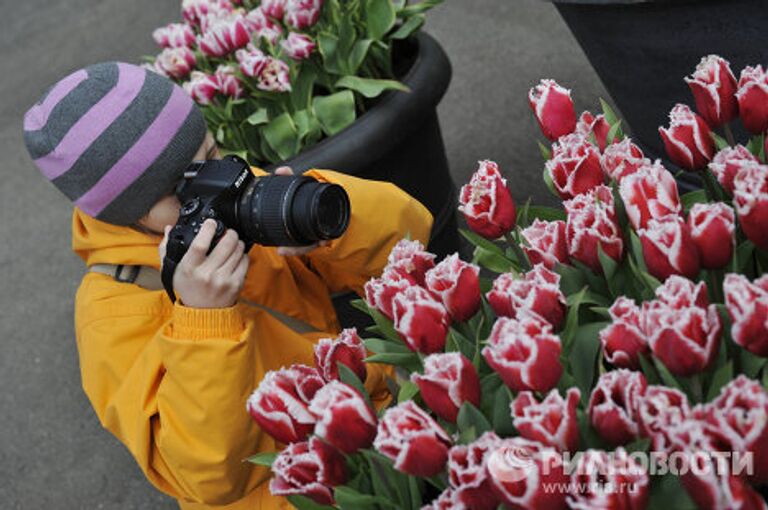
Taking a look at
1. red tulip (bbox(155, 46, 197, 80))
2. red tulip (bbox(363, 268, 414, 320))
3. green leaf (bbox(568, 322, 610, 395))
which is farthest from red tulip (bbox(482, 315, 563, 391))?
red tulip (bbox(155, 46, 197, 80))

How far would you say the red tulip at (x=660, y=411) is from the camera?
0.87 meters

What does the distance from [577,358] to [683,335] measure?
18cm

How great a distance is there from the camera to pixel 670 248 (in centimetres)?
101

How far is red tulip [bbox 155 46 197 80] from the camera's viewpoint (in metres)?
2.55

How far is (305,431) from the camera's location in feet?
3.65

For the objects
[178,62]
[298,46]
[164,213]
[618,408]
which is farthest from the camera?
[178,62]

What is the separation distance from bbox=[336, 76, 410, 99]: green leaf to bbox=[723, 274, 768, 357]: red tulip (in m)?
1.52

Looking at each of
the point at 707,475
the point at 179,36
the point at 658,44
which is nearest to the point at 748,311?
the point at 707,475

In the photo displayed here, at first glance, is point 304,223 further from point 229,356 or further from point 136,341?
point 136,341

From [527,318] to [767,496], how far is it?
27cm

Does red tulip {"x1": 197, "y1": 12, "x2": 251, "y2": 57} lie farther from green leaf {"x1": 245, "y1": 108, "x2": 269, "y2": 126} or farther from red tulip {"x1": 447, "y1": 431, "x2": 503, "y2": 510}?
red tulip {"x1": 447, "y1": 431, "x2": 503, "y2": 510}

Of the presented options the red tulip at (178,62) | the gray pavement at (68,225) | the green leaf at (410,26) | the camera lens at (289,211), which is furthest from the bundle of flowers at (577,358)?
the gray pavement at (68,225)

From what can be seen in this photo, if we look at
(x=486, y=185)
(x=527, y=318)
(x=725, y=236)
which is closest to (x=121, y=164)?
(x=486, y=185)

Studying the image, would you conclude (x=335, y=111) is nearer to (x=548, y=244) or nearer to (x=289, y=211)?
(x=289, y=211)
